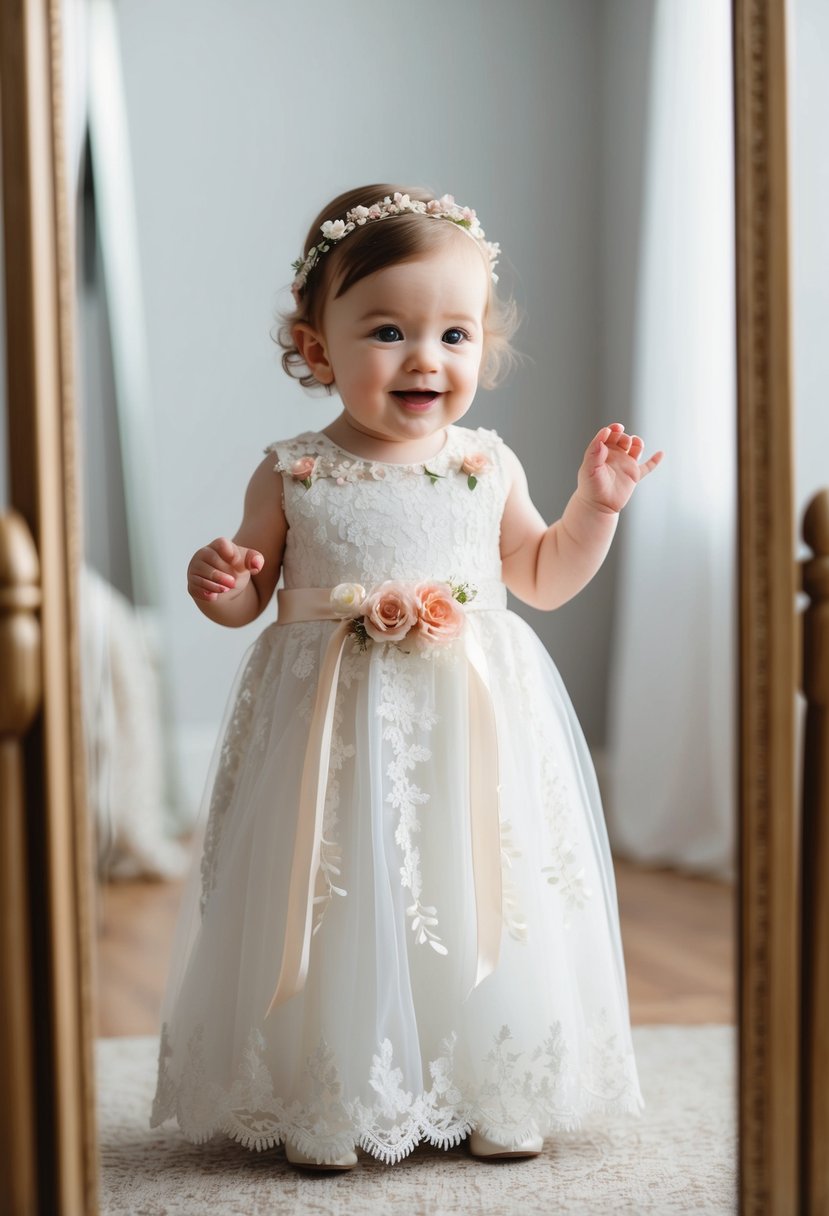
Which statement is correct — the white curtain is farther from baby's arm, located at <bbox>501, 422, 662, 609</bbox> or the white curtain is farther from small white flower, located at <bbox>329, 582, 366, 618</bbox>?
small white flower, located at <bbox>329, 582, 366, 618</bbox>

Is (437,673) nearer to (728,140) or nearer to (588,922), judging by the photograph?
(588,922)

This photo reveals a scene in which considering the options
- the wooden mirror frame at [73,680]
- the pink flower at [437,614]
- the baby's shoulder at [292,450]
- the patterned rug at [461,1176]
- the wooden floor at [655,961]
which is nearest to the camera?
the wooden mirror frame at [73,680]

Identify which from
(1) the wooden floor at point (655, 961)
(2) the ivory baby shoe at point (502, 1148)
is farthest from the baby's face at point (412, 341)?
(2) the ivory baby shoe at point (502, 1148)

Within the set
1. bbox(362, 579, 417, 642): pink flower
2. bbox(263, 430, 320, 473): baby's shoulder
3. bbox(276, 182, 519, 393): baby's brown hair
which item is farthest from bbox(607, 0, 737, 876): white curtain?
bbox(263, 430, 320, 473): baby's shoulder

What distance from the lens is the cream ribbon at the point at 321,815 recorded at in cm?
119

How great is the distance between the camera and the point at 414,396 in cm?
129

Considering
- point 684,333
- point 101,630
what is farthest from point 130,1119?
point 101,630

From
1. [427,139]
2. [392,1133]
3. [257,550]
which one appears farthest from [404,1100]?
[427,139]

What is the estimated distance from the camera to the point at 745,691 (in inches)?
38.7

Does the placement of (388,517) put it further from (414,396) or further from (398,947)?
(398,947)

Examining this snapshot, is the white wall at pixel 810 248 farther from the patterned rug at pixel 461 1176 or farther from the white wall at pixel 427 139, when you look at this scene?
the patterned rug at pixel 461 1176

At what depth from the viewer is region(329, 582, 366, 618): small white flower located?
1.25m

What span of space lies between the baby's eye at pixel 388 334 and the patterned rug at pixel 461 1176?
2.41ft

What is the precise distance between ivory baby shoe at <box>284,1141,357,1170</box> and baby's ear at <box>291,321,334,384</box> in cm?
77
